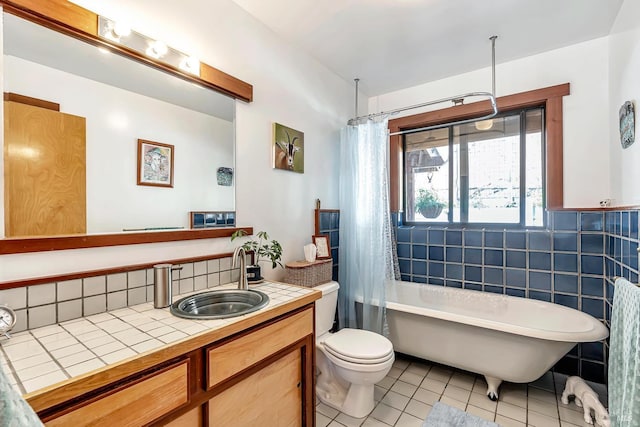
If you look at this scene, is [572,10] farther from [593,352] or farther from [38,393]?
[38,393]

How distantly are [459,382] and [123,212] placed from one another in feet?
7.81

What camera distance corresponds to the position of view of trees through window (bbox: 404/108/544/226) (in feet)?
8.24

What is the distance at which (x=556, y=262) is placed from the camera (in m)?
2.27

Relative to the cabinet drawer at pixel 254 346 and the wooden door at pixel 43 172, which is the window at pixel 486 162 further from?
the wooden door at pixel 43 172

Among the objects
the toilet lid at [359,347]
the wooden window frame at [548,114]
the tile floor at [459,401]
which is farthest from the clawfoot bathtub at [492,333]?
the wooden window frame at [548,114]

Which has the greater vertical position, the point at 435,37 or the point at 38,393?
the point at 435,37

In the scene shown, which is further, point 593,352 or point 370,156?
point 370,156

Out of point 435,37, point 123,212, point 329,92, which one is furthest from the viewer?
point 329,92

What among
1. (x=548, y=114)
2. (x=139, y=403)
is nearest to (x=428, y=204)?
(x=548, y=114)

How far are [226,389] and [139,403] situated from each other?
0.31m

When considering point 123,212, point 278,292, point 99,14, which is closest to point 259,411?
point 278,292

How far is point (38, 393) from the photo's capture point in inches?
25.6

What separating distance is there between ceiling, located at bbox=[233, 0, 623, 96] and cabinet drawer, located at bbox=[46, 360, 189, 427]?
198 cm

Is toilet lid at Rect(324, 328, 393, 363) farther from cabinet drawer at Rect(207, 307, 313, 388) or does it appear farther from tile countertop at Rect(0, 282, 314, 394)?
tile countertop at Rect(0, 282, 314, 394)
